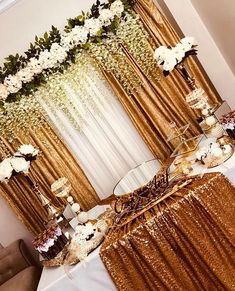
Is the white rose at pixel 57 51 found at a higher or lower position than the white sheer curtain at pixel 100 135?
higher

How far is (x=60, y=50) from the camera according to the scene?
4082mm

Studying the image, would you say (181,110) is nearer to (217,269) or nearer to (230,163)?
(230,163)

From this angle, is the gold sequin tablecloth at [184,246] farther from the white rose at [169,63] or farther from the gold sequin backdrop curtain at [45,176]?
the gold sequin backdrop curtain at [45,176]

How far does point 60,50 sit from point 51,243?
2.18m

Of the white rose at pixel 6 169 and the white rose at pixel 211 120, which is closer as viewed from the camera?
the white rose at pixel 211 120

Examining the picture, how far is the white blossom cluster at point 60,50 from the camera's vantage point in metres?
4.04

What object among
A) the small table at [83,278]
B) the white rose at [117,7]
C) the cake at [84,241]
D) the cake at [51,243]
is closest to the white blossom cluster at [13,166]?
the cake at [51,243]

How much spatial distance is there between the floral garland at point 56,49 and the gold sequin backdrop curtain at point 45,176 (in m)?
0.57

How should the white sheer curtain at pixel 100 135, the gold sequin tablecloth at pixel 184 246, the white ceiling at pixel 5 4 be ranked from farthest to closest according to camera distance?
the white sheer curtain at pixel 100 135
the white ceiling at pixel 5 4
the gold sequin tablecloth at pixel 184 246

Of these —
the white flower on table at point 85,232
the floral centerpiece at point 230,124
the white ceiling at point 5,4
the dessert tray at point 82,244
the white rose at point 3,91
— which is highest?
the white ceiling at point 5,4

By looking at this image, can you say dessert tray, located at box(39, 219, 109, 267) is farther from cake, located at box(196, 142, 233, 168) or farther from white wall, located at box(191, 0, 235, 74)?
white wall, located at box(191, 0, 235, 74)

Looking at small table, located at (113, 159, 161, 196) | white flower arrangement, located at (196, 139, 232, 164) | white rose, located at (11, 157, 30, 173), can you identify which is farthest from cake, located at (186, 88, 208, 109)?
white rose, located at (11, 157, 30, 173)

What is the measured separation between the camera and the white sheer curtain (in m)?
4.51

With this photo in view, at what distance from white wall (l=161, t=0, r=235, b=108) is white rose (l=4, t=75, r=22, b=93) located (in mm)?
1975
